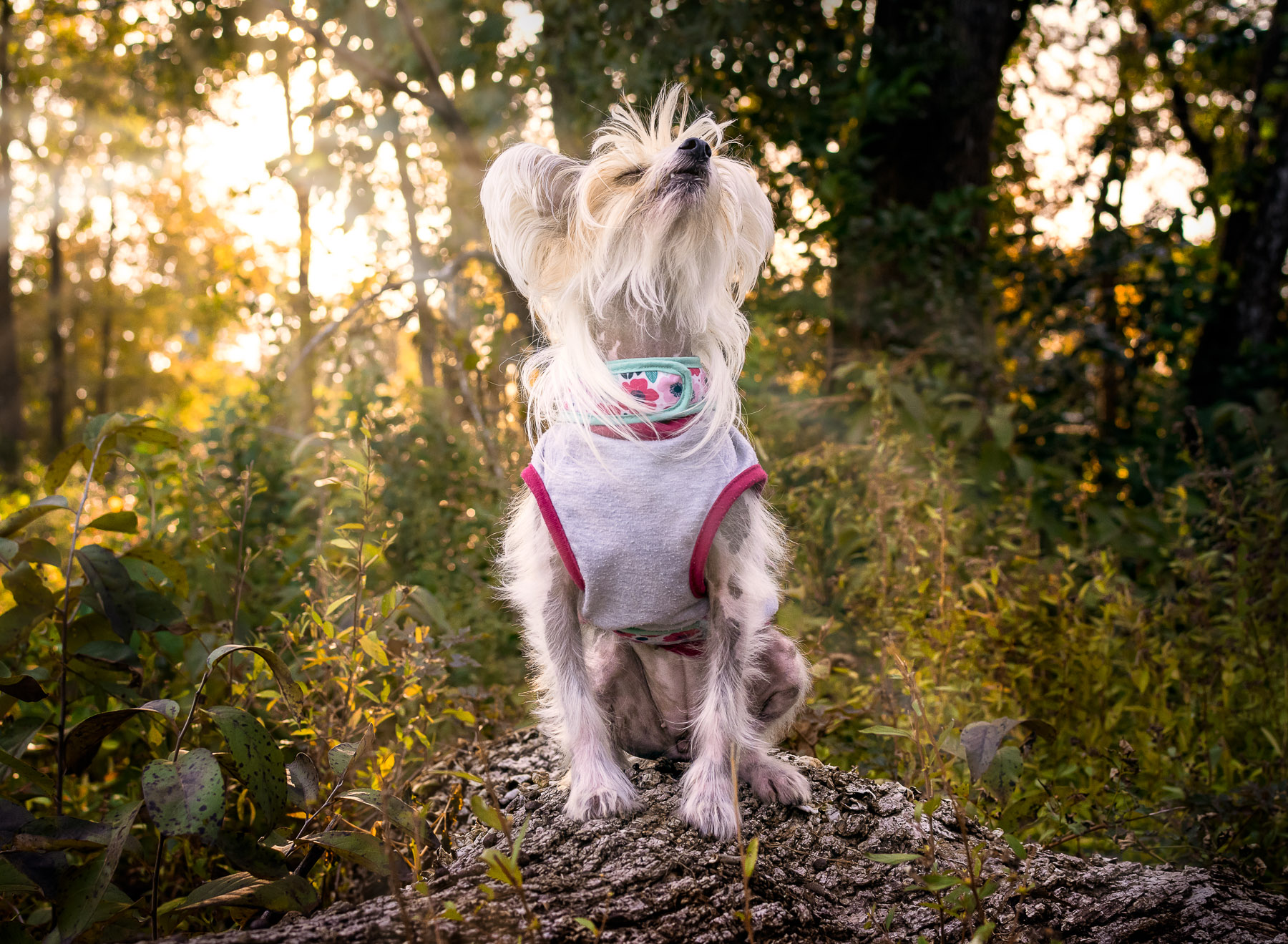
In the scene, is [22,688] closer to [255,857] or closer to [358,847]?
[255,857]

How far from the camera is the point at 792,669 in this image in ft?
8.26

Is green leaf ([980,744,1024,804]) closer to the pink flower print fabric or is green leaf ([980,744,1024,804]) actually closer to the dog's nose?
the pink flower print fabric

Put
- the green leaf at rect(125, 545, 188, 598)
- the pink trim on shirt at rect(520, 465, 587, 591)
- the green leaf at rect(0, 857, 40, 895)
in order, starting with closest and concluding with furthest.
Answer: the green leaf at rect(0, 857, 40, 895)
the pink trim on shirt at rect(520, 465, 587, 591)
the green leaf at rect(125, 545, 188, 598)

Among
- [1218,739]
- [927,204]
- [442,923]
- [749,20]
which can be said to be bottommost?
[1218,739]

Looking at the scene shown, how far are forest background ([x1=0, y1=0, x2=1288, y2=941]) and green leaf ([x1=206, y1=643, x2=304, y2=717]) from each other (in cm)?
1

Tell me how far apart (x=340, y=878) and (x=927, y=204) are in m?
6.10

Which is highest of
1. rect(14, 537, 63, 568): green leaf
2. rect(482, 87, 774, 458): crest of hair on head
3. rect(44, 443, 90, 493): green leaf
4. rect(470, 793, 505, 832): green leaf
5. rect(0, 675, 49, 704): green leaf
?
rect(482, 87, 774, 458): crest of hair on head

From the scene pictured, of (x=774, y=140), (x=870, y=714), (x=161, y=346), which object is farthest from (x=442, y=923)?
(x=161, y=346)

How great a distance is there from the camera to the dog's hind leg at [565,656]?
2.29 meters

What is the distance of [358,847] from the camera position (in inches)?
76.2

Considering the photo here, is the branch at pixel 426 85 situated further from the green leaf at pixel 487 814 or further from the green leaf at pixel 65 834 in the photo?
the green leaf at pixel 487 814

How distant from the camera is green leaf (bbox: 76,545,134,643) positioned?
2.42 metres

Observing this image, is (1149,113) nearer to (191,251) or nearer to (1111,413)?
(1111,413)

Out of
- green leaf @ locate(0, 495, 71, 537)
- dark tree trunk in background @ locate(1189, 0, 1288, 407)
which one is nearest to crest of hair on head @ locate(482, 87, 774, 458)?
green leaf @ locate(0, 495, 71, 537)
